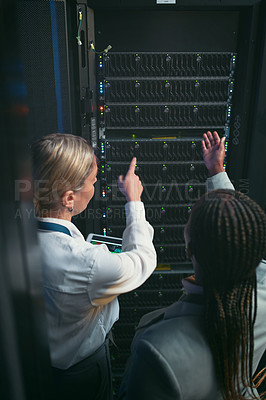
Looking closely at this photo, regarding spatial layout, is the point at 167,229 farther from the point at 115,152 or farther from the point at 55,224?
the point at 55,224

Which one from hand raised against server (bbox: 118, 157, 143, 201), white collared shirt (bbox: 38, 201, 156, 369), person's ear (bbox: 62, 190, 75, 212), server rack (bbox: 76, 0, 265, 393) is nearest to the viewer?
white collared shirt (bbox: 38, 201, 156, 369)

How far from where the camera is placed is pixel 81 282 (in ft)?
3.72

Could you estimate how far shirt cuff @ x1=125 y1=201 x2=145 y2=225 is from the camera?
1441mm

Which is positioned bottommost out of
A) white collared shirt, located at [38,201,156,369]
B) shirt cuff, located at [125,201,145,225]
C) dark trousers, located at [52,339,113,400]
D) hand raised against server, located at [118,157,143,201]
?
dark trousers, located at [52,339,113,400]

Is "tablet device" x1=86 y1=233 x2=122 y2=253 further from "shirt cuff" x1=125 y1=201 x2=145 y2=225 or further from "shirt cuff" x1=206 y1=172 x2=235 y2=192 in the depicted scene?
"shirt cuff" x1=206 y1=172 x2=235 y2=192

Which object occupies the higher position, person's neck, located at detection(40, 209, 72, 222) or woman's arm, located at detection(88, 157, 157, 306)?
person's neck, located at detection(40, 209, 72, 222)

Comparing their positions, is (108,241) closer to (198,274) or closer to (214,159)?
(214,159)

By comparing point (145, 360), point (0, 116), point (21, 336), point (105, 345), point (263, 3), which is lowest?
point (105, 345)

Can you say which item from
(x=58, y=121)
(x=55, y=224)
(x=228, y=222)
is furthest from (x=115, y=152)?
(x=228, y=222)

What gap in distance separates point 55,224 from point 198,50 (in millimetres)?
1425

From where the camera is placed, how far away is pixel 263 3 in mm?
1765

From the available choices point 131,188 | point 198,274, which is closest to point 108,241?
point 131,188

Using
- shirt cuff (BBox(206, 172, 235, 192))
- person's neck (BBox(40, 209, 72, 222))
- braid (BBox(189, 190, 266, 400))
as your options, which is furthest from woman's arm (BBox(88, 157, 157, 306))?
shirt cuff (BBox(206, 172, 235, 192))

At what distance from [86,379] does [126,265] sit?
2.04 ft
